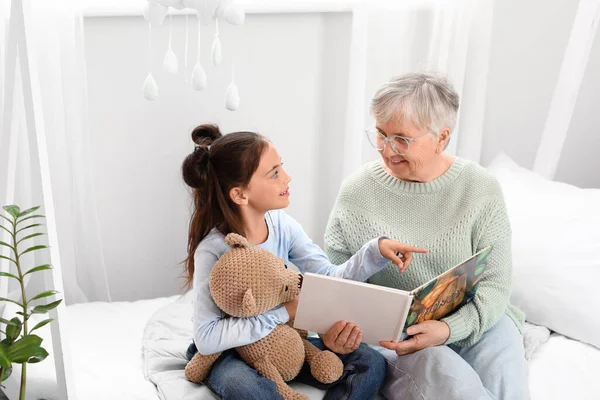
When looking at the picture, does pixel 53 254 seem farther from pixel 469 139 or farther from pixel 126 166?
pixel 469 139

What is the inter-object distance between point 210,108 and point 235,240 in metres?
0.91

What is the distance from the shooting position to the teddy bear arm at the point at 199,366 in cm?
159

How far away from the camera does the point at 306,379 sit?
1.63m

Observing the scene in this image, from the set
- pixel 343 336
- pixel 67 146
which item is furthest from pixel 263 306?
pixel 67 146

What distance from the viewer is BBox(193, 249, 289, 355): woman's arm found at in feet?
4.99

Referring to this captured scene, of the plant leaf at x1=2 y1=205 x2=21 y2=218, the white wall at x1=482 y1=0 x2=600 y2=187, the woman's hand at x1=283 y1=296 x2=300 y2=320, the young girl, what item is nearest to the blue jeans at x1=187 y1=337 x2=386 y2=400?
the young girl

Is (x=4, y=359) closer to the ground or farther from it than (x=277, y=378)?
farther from it

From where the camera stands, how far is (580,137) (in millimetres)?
2803

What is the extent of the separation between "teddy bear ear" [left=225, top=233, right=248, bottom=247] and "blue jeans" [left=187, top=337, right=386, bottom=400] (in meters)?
0.23

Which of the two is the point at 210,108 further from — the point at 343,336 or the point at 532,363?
the point at 532,363

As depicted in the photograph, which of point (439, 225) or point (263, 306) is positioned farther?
point (439, 225)

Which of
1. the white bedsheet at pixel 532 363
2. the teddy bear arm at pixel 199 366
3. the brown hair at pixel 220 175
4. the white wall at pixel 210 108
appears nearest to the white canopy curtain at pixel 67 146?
the white wall at pixel 210 108

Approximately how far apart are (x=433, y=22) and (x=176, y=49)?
813 millimetres

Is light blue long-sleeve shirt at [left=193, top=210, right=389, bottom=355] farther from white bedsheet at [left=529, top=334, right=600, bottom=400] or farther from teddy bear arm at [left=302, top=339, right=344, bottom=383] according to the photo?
white bedsheet at [left=529, top=334, right=600, bottom=400]
